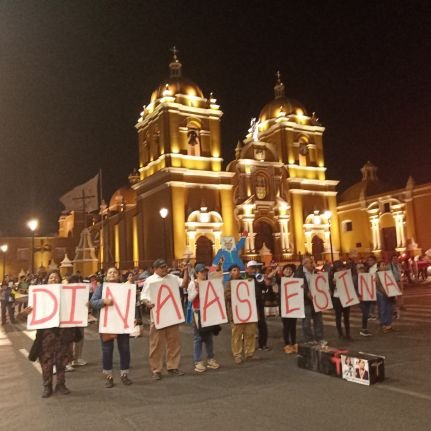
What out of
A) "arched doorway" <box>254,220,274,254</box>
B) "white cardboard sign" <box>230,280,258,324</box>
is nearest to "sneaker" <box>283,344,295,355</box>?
"white cardboard sign" <box>230,280,258,324</box>

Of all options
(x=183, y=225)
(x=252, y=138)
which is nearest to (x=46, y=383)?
(x=183, y=225)

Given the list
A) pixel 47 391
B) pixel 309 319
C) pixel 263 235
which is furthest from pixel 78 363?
pixel 263 235

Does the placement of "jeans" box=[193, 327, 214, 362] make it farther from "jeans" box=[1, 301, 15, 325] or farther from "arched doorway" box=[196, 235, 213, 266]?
"arched doorway" box=[196, 235, 213, 266]

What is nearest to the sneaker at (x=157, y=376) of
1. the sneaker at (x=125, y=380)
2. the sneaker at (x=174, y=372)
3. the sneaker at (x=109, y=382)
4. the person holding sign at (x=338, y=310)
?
the sneaker at (x=174, y=372)

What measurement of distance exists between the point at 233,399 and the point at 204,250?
30.0 metres

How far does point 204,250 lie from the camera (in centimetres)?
3638

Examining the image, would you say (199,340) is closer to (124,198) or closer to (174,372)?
(174,372)

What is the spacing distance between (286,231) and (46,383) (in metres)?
33.6

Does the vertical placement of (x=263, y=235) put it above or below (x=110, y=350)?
above

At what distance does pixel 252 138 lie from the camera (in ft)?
136

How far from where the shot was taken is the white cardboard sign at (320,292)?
988 cm

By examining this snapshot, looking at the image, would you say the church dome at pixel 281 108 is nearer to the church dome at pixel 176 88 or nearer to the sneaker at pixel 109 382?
the church dome at pixel 176 88

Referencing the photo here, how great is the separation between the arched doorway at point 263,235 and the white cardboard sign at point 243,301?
29.5 m

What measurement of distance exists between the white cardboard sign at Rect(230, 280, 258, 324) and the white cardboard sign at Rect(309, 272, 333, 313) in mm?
1467
